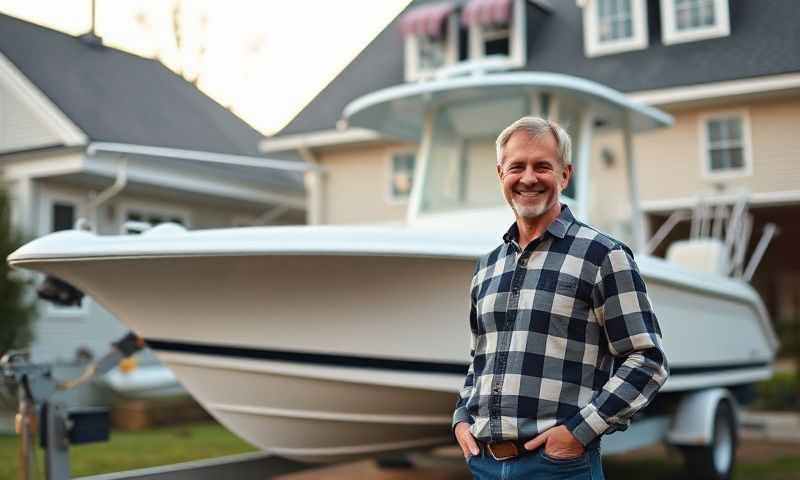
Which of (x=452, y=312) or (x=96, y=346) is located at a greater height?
(x=452, y=312)

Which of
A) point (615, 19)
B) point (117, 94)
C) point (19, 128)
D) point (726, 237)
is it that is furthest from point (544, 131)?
point (19, 128)

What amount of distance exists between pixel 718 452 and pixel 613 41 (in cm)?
465

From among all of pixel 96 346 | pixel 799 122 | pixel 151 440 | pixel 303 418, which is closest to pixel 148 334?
pixel 303 418

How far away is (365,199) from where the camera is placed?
13.4m

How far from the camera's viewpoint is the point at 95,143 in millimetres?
8789

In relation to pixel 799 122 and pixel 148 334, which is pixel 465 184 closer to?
pixel 148 334

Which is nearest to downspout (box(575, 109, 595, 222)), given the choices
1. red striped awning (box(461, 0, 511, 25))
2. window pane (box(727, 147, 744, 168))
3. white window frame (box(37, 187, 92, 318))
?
window pane (box(727, 147, 744, 168))

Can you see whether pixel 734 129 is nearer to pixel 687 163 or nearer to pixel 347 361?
pixel 687 163

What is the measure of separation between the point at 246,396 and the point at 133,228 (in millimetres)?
994

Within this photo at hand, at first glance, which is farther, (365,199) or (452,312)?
(365,199)

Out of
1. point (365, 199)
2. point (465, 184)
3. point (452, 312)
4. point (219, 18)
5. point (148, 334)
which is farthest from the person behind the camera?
point (365, 199)

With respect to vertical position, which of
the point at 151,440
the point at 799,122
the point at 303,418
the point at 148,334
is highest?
the point at 799,122

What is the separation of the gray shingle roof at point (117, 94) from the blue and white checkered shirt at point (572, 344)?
7.33 metres

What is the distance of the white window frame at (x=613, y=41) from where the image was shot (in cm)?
799
